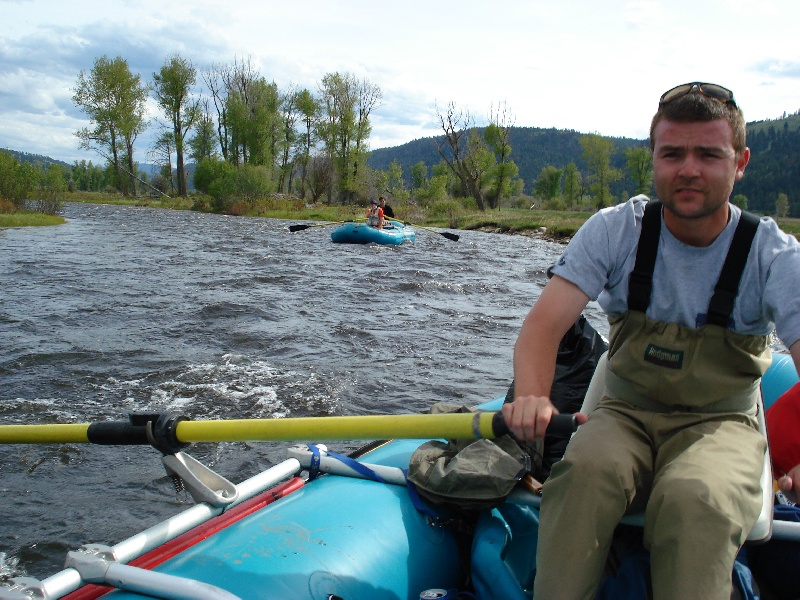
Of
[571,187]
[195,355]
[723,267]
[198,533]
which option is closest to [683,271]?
[723,267]

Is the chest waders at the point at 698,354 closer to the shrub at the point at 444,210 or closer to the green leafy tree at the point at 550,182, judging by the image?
the shrub at the point at 444,210

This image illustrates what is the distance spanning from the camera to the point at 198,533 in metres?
1.98

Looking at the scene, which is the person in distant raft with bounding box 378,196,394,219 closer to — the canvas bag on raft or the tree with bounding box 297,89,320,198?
the canvas bag on raft

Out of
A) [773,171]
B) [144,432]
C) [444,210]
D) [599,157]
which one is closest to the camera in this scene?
[144,432]

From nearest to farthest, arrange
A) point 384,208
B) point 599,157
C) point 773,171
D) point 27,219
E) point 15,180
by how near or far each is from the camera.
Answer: point 384,208 → point 27,219 → point 15,180 → point 599,157 → point 773,171

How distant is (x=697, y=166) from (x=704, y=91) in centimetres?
19

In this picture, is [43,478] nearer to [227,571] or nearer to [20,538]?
[20,538]

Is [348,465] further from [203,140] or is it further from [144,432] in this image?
[203,140]

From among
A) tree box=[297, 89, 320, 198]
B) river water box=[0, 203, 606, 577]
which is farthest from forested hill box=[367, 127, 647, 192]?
river water box=[0, 203, 606, 577]

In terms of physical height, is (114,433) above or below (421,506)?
above

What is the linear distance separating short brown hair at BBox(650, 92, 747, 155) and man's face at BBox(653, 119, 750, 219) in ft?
0.04

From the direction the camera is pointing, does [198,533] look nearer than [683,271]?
No

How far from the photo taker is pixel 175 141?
51.4 meters

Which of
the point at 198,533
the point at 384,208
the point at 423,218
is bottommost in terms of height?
the point at 198,533
